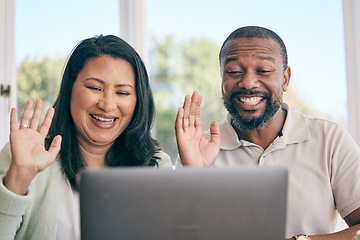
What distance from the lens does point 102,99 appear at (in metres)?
1.60

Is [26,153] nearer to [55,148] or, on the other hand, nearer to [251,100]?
[55,148]

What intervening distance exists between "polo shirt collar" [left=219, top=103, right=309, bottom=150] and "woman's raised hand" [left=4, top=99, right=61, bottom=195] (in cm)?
73

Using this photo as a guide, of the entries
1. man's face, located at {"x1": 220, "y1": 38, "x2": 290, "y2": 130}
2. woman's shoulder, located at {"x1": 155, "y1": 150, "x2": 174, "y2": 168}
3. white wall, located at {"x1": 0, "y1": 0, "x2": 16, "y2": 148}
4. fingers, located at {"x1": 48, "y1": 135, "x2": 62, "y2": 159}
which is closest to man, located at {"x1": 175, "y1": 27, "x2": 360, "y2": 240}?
man's face, located at {"x1": 220, "y1": 38, "x2": 290, "y2": 130}

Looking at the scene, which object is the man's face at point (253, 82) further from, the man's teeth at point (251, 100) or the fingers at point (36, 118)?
the fingers at point (36, 118)

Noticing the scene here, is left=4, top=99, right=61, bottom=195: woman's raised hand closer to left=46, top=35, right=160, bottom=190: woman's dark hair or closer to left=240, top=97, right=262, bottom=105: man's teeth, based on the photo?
left=46, top=35, right=160, bottom=190: woman's dark hair

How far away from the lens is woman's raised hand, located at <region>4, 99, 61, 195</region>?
50.1 inches

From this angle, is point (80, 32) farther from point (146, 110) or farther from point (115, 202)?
point (115, 202)

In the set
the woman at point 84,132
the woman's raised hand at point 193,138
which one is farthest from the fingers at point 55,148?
the woman's raised hand at point 193,138

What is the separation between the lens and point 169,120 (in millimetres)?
Answer: 2664

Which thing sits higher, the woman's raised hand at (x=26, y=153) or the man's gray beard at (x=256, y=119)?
the man's gray beard at (x=256, y=119)

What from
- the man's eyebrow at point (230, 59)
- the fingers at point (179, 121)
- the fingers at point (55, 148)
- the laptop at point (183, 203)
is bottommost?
the laptop at point (183, 203)

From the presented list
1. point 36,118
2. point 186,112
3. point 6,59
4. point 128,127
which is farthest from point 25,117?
point 6,59

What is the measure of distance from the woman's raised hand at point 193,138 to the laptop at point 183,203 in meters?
0.67

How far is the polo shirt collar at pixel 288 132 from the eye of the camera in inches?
67.2
